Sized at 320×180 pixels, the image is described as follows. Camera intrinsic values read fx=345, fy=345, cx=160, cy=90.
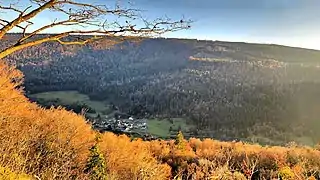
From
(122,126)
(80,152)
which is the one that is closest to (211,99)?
(122,126)

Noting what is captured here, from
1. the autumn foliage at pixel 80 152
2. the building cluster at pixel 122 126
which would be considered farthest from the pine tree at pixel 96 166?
the building cluster at pixel 122 126

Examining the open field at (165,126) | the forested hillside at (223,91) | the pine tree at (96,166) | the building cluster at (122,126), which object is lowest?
the open field at (165,126)

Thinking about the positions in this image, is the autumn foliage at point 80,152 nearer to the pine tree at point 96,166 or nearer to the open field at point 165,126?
the pine tree at point 96,166

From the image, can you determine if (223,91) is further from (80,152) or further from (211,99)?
(80,152)

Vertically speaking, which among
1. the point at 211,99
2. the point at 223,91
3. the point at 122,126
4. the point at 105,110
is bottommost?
the point at 105,110

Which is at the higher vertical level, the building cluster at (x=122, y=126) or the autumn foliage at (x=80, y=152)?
the autumn foliage at (x=80, y=152)

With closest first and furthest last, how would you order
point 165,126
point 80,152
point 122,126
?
point 80,152, point 122,126, point 165,126

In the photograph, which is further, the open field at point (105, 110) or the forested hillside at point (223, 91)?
the forested hillside at point (223, 91)

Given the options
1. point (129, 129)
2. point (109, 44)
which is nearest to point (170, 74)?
point (129, 129)

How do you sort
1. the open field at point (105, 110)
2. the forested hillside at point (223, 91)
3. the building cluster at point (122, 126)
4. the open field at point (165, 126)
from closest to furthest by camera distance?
the building cluster at point (122, 126) → the open field at point (165, 126) → the open field at point (105, 110) → the forested hillside at point (223, 91)

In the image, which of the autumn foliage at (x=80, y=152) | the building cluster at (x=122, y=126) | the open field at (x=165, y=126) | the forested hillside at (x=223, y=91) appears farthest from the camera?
the forested hillside at (x=223, y=91)
